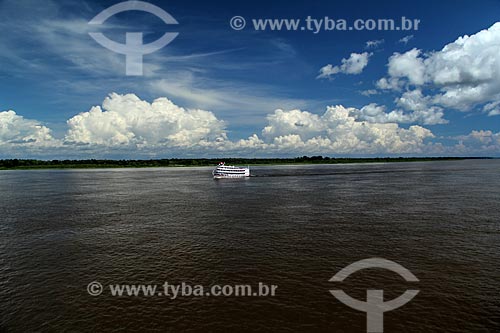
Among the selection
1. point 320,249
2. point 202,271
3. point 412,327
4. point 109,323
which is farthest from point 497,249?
point 109,323

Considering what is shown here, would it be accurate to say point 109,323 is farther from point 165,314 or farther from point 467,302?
point 467,302

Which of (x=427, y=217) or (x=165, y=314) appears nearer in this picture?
(x=165, y=314)

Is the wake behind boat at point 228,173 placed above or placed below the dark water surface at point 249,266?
above

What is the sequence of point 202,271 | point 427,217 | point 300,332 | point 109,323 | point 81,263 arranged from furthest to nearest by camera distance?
point 427,217 → point 81,263 → point 202,271 → point 109,323 → point 300,332

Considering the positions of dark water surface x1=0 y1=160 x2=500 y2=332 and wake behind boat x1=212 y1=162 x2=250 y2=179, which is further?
wake behind boat x1=212 y1=162 x2=250 y2=179

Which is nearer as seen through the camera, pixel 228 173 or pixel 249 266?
pixel 249 266

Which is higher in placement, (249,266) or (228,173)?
(228,173)

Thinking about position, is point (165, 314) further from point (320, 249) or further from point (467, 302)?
point (467, 302)

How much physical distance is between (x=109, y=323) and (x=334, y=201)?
58.7 m

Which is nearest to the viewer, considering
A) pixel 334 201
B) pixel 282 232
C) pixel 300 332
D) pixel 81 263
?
pixel 300 332

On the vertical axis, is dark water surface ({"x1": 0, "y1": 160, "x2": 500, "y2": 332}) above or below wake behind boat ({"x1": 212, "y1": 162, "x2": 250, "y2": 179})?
below

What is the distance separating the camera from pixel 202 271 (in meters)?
28.3

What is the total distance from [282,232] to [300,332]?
23612mm

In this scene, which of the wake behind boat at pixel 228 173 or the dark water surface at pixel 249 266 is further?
the wake behind boat at pixel 228 173
